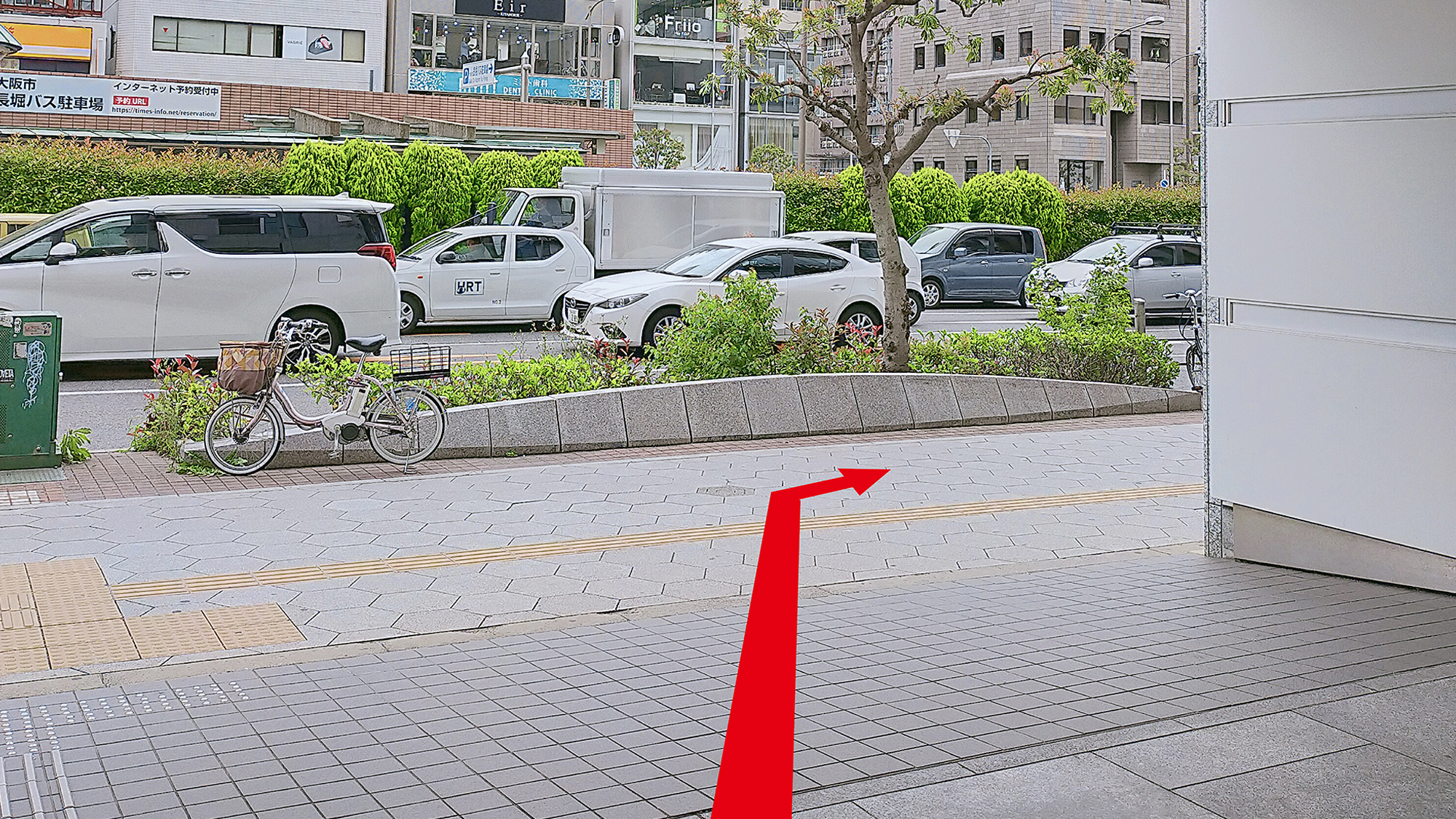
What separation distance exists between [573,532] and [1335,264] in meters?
4.23

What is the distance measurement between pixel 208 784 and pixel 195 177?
21.9 meters

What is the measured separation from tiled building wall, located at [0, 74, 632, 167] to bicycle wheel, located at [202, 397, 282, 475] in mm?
22803

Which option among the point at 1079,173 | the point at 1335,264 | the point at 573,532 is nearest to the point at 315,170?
the point at 573,532

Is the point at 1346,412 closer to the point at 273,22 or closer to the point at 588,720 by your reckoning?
the point at 588,720

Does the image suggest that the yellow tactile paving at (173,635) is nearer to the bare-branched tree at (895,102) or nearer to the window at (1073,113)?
the bare-branched tree at (895,102)

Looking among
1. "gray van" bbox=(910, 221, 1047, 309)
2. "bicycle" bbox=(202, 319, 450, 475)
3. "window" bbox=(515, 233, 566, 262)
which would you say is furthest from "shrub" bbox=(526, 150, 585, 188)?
"bicycle" bbox=(202, 319, 450, 475)

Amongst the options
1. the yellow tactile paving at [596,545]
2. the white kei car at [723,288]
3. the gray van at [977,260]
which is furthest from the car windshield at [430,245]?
the yellow tactile paving at [596,545]

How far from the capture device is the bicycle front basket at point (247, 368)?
973 cm

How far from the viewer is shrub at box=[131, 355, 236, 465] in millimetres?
10000

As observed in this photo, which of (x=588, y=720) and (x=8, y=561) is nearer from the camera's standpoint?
(x=588, y=720)

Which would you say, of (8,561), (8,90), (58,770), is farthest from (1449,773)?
(8,90)

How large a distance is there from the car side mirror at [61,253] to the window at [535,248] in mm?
7552

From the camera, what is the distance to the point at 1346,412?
6473 mm

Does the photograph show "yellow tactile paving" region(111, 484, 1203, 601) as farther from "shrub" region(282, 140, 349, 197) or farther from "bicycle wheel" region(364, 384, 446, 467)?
"shrub" region(282, 140, 349, 197)
